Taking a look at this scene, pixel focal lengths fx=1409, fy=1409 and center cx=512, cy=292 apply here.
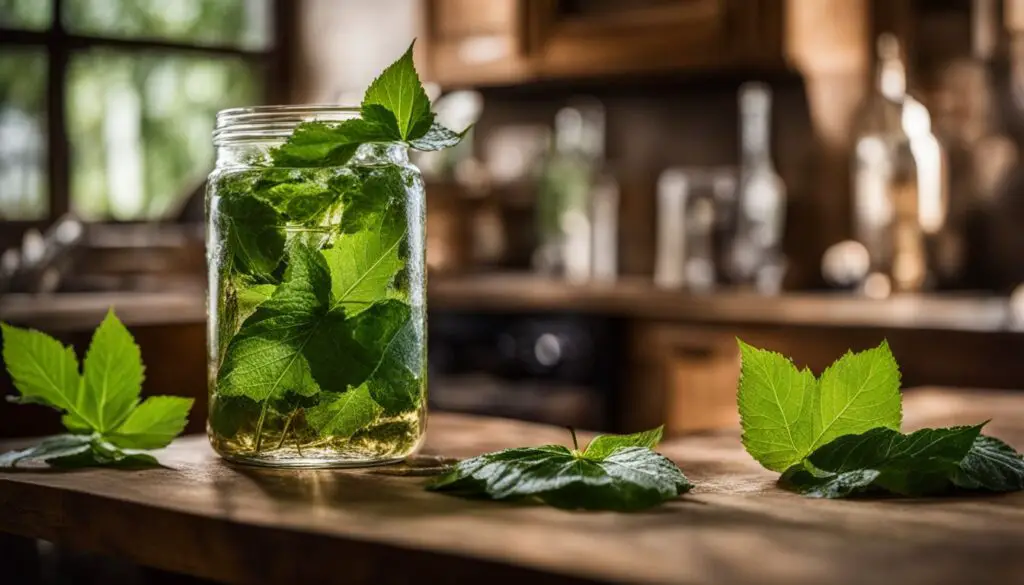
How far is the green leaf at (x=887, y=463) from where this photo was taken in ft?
2.42

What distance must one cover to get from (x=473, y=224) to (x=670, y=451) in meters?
3.31

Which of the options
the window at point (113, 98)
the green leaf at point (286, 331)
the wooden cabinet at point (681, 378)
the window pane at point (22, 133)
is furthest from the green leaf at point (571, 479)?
the window pane at point (22, 133)

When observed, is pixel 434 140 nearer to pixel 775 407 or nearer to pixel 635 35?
pixel 775 407

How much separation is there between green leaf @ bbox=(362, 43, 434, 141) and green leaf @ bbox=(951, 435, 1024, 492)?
36 centimetres

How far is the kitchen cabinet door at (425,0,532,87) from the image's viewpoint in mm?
3746

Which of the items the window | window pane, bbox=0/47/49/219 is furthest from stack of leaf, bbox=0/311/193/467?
window pane, bbox=0/47/49/219

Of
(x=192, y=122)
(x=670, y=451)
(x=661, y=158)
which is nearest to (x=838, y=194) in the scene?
(x=661, y=158)

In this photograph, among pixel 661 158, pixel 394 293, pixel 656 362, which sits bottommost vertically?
pixel 656 362

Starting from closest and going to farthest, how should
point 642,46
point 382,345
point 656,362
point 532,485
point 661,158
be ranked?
point 532,485 → point 382,345 → point 656,362 → point 642,46 → point 661,158

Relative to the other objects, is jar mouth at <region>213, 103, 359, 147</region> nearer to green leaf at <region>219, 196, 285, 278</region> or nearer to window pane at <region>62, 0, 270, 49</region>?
green leaf at <region>219, 196, 285, 278</region>

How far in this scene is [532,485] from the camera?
0.70 metres

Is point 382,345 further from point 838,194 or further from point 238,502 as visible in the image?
point 838,194

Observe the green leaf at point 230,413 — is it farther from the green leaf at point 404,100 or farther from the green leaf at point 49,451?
the green leaf at point 404,100

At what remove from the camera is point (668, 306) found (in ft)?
10.1
